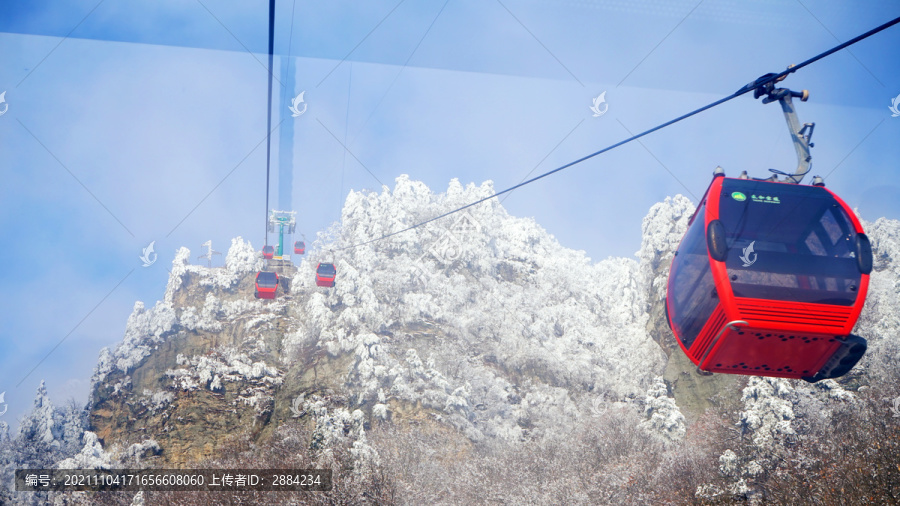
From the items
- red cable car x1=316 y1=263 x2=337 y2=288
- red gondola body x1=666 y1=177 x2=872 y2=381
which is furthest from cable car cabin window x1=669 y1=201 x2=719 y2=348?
red cable car x1=316 y1=263 x2=337 y2=288

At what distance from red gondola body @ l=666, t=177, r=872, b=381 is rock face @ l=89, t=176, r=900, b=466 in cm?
2540

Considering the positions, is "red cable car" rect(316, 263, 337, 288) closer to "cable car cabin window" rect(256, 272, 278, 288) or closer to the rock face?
"cable car cabin window" rect(256, 272, 278, 288)

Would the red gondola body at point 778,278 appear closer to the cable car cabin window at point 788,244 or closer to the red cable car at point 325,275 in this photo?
the cable car cabin window at point 788,244

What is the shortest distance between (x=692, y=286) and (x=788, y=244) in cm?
128

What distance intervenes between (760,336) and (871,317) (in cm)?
3969

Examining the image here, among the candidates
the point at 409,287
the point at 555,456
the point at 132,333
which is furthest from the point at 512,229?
the point at 132,333

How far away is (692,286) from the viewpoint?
6766 millimetres

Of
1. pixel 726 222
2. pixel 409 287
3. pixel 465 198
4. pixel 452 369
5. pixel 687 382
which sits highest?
pixel 465 198

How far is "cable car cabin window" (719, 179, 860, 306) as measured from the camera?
232 inches

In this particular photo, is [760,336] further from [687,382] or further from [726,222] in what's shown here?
[687,382]

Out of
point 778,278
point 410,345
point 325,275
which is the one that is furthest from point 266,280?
point 410,345

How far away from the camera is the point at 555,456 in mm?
30797

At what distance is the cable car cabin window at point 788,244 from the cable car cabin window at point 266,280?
16.5 m

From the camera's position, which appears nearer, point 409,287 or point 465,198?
point 409,287
